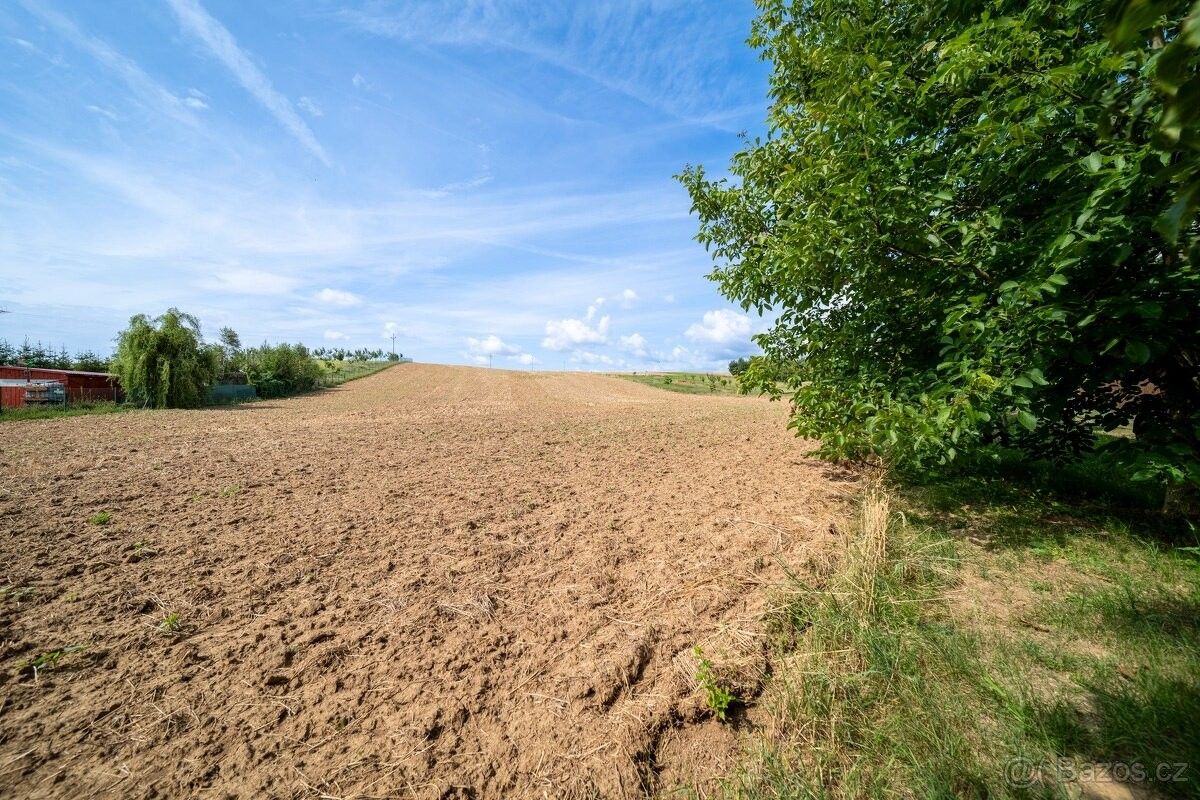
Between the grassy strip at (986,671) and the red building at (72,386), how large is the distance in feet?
93.1

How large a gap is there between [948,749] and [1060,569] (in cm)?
290

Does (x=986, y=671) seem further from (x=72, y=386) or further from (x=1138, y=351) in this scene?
(x=72, y=386)

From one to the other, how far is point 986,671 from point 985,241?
363 centimetres

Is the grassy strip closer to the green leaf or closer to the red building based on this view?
the green leaf

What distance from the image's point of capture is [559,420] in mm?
16203

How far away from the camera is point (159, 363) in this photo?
20.5 metres

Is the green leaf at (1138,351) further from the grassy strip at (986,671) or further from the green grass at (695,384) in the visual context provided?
the green grass at (695,384)

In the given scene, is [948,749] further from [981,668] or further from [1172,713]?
[1172,713]

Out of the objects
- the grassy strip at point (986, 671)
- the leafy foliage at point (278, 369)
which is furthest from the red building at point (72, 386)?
the grassy strip at point (986, 671)

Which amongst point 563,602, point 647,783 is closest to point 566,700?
point 647,783

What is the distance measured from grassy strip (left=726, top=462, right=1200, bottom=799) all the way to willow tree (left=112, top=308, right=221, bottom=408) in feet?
86.8

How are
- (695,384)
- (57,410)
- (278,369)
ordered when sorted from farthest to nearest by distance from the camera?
A: 1. (695,384)
2. (278,369)
3. (57,410)

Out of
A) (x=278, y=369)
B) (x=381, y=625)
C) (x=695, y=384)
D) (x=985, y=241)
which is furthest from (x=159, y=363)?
(x=695, y=384)

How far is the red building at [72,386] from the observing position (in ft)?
63.0
